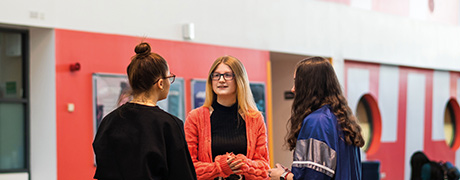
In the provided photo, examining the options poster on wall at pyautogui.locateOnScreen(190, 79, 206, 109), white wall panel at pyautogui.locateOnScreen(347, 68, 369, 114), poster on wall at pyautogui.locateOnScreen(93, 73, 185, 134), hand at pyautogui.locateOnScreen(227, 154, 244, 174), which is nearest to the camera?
hand at pyautogui.locateOnScreen(227, 154, 244, 174)

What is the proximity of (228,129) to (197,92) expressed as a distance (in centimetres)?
421

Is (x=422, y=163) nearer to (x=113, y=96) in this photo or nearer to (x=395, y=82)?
(x=113, y=96)

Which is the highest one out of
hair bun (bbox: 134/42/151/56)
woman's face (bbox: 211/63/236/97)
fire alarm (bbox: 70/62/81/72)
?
hair bun (bbox: 134/42/151/56)

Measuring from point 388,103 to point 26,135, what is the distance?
316 inches

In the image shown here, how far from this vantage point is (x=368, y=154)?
1232 centimetres

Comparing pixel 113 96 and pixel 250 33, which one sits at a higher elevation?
pixel 250 33

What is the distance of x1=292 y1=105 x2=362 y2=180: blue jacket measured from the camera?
Answer: 11.9ft

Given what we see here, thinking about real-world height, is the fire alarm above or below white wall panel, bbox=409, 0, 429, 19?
below

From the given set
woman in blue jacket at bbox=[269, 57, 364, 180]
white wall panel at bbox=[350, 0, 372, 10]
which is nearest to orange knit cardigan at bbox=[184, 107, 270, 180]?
woman in blue jacket at bbox=[269, 57, 364, 180]

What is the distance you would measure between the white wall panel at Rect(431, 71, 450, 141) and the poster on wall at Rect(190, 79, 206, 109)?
7.38m

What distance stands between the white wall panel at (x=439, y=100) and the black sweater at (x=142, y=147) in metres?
11.9

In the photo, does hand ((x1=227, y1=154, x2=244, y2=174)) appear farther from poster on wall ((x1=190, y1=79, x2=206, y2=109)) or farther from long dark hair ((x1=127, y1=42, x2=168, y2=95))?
poster on wall ((x1=190, y1=79, x2=206, y2=109))

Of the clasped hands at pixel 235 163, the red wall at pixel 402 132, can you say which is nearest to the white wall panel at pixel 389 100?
the red wall at pixel 402 132

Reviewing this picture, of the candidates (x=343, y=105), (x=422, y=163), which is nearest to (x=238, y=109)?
(x=343, y=105)
